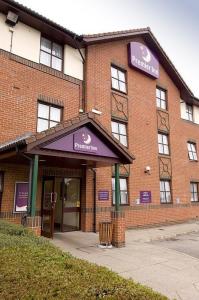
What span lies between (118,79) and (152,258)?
32.8 ft

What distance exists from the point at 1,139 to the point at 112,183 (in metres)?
5.85

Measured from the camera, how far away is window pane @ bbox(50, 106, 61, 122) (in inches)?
466

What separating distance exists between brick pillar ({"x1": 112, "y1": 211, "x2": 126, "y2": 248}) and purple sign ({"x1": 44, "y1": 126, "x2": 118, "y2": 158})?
2.15m

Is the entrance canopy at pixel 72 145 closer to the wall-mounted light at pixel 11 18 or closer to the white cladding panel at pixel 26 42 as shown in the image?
the white cladding panel at pixel 26 42

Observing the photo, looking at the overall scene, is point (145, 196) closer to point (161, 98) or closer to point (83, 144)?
point (161, 98)

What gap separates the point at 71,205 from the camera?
40.1ft

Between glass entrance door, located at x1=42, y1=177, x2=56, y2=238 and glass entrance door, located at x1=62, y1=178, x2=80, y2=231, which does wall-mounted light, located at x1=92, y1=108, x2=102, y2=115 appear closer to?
glass entrance door, located at x1=62, y1=178, x2=80, y2=231

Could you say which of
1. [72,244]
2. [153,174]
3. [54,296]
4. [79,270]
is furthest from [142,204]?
[54,296]

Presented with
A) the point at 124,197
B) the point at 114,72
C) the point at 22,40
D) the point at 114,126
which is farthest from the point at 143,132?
the point at 22,40

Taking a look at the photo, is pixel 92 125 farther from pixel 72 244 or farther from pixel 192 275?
pixel 192 275

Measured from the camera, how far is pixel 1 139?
392 inches

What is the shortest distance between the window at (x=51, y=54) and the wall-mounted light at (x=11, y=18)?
62.5 inches

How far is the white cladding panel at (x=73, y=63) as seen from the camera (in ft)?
42.0

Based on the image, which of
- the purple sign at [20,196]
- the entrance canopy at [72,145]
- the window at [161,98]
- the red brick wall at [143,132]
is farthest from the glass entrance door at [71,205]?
the window at [161,98]
